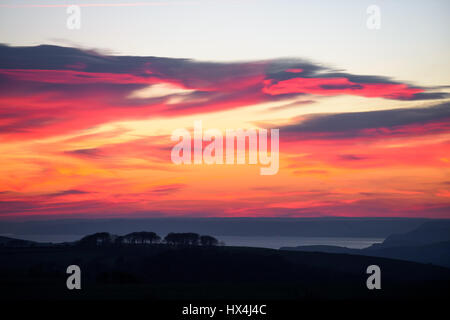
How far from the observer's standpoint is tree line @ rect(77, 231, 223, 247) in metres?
114

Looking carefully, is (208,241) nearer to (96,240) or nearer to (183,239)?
(183,239)

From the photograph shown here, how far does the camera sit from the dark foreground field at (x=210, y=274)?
211 ft

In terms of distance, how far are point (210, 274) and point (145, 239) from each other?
92.7 feet

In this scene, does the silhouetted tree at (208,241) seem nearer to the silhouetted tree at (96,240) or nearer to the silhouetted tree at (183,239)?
the silhouetted tree at (183,239)

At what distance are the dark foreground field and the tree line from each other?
18.2 feet

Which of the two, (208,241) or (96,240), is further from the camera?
(208,241)

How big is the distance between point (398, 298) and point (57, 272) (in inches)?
1811

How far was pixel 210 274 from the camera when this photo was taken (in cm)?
9481

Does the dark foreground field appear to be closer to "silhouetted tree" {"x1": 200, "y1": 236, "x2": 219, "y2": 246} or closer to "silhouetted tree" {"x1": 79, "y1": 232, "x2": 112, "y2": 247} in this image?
"silhouetted tree" {"x1": 79, "y1": 232, "x2": 112, "y2": 247}

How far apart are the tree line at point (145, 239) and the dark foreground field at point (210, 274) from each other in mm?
5538

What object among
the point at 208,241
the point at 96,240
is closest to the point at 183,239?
Result: the point at 208,241
